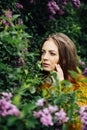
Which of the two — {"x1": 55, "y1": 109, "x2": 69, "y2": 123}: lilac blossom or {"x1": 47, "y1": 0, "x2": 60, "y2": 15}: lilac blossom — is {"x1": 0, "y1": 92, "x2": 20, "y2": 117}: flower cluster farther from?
{"x1": 47, "y1": 0, "x2": 60, "y2": 15}: lilac blossom

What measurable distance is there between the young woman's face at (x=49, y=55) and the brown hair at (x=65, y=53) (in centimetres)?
5

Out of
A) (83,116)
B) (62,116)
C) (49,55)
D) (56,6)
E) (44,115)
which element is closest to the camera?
(44,115)

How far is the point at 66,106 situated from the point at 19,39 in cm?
49

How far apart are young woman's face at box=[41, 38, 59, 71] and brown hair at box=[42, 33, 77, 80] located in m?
0.05

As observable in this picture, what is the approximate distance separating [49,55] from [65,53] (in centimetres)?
23

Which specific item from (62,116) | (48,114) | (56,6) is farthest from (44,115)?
(56,6)

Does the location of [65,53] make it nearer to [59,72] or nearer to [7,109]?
[59,72]

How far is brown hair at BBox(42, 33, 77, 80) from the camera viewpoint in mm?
3961

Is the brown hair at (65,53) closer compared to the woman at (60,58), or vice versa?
the woman at (60,58)

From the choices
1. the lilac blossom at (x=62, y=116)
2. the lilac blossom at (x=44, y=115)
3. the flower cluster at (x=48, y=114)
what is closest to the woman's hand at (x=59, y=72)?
the flower cluster at (x=48, y=114)

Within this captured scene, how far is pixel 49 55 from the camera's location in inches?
150

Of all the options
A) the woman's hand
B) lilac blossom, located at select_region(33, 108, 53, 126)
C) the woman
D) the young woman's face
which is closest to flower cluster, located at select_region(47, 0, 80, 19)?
the woman

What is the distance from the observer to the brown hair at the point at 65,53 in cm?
396

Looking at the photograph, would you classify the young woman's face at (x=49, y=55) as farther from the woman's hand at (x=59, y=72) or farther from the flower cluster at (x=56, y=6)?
the flower cluster at (x=56, y=6)
